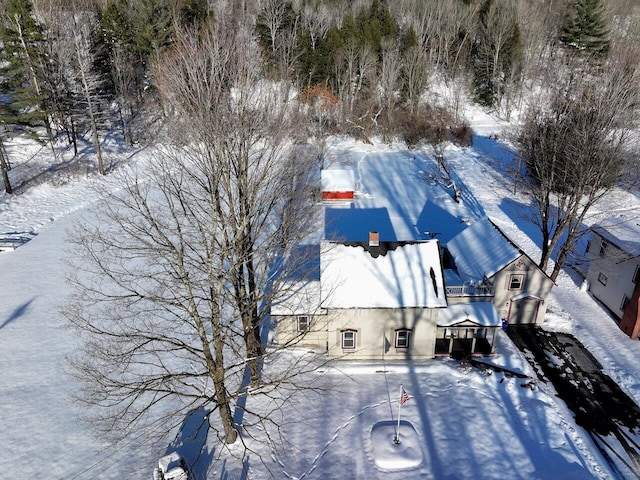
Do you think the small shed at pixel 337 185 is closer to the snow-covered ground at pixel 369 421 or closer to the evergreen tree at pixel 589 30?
the snow-covered ground at pixel 369 421

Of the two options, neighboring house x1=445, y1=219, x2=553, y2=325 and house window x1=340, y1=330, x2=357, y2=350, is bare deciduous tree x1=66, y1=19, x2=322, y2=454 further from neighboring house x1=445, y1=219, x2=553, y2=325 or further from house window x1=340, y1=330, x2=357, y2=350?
neighboring house x1=445, y1=219, x2=553, y2=325

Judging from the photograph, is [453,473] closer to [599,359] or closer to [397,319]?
[397,319]

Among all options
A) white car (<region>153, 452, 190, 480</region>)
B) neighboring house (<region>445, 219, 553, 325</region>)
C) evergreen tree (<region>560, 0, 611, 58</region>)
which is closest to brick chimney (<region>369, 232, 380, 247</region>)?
neighboring house (<region>445, 219, 553, 325</region>)

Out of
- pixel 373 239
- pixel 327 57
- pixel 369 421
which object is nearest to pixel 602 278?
pixel 373 239

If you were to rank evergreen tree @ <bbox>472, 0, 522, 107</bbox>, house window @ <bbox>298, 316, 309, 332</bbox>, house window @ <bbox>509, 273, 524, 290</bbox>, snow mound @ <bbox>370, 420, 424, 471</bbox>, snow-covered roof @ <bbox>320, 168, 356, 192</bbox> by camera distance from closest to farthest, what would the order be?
snow mound @ <bbox>370, 420, 424, 471</bbox>, house window @ <bbox>298, 316, 309, 332</bbox>, house window @ <bbox>509, 273, 524, 290</bbox>, snow-covered roof @ <bbox>320, 168, 356, 192</bbox>, evergreen tree @ <bbox>472, 0, 522, 107</bbox>

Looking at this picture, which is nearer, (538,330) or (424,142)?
(538,330)

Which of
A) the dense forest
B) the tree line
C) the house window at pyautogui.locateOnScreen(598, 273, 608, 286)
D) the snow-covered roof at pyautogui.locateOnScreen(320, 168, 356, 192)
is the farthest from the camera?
the dense forest

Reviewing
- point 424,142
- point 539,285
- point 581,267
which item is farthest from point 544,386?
point 424,142
